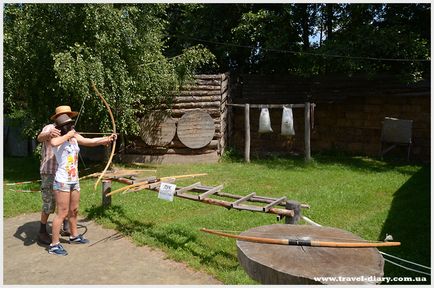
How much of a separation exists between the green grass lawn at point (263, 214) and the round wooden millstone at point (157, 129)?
96 cm

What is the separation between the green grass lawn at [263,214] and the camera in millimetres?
5617

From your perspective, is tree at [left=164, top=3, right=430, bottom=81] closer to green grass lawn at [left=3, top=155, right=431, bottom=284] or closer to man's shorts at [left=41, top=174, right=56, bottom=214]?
green grass lawn at [left=3, top=155, right=431, bottom=284]

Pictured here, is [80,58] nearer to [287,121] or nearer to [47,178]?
[47,178]

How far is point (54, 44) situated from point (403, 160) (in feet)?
32.6

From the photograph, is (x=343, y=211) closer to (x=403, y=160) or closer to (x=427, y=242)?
(x=427, y=242)

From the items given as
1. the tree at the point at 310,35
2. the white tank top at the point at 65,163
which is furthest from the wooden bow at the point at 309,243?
the tree at the point at 310,35

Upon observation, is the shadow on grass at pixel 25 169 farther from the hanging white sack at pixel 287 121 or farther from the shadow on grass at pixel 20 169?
the hanging white sack at pixel 287 121

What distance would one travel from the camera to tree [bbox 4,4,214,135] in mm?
9219

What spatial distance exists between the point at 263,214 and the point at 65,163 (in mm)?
3199

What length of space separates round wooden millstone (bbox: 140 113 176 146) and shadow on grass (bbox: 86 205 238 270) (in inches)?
194

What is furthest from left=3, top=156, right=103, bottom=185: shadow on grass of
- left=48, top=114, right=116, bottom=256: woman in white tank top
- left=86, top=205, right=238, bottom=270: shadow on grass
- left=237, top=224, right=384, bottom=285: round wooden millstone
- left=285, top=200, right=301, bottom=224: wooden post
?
left=237, top=224, right=384, bottom=285: round wooden millstone

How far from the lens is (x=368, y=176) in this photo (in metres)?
10.1

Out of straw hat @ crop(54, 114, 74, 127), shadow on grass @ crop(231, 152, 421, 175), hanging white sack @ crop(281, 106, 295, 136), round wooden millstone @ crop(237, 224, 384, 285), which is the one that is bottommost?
round wooden millstone @ crop(237, 224, 384, 285)

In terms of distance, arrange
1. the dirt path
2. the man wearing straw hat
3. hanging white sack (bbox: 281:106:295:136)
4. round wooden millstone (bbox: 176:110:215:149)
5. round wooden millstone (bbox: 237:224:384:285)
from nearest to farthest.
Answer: round wooden millstone (bbox: 237:224:384:285) < the dirt path < the man wearing straw hat < hanging white sack (bbox: 281:106:295:136) < round wooden millstone (bbox: 176:110:215:149)
